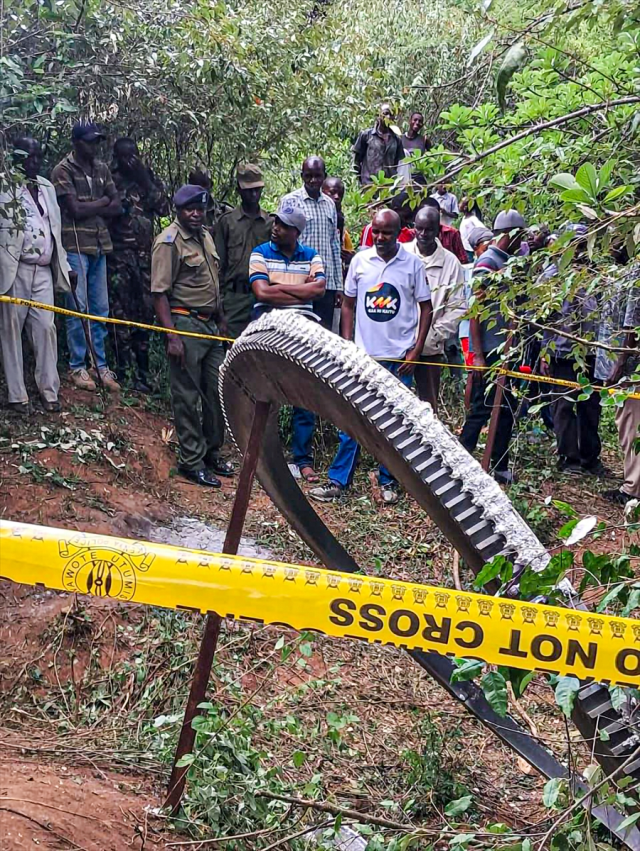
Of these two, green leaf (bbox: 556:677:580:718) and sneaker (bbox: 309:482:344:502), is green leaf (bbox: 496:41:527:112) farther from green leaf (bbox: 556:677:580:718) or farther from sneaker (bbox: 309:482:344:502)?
sneaker (bbox: 309:482:344:502)

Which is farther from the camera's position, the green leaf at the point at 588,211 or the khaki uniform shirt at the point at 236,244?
the khaki uniform shirt at the point at 236,244

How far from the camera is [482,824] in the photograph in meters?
3.29

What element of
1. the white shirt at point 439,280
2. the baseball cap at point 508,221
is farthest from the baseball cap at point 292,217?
the baseball cap at point 508,221

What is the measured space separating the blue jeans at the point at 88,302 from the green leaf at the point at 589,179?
5104 millimetres

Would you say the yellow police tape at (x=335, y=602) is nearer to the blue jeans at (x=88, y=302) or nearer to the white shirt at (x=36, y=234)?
the white shirt at (x=36, y=234)

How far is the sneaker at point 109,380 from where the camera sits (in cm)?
716

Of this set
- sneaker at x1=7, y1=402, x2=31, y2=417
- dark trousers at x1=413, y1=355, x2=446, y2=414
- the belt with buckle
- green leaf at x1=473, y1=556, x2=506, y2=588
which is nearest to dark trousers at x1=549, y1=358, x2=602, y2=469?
dark trousers at x1=413, y1=355, x2=446, y2=414

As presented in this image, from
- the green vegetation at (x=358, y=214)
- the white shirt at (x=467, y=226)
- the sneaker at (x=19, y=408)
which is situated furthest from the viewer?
the white shirt at (x=467, y=226)

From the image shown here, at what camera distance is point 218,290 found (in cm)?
681

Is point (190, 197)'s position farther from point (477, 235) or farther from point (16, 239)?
point (477, 235)

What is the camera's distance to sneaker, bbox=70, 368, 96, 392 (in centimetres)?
697

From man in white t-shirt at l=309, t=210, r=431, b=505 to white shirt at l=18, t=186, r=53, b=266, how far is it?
2.16 metres

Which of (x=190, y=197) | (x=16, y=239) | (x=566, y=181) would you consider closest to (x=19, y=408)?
(x=16, y=239)

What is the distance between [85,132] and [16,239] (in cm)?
118
